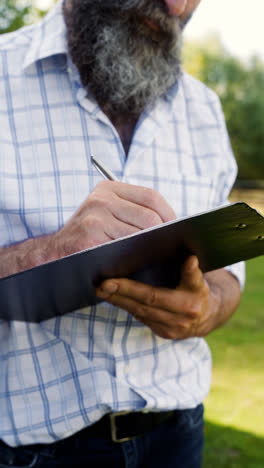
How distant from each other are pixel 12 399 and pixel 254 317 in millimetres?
6051

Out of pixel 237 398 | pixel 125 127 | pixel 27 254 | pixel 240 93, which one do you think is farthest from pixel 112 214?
pixel 240 93

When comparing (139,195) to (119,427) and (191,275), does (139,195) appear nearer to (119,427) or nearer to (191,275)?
(191,275)

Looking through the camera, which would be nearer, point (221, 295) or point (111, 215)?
point (111, 215)

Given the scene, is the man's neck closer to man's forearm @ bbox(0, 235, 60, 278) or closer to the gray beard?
the gray beard

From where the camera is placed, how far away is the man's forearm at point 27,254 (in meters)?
1.30

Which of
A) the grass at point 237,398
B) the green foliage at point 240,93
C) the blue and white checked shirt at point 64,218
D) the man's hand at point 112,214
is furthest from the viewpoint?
the green foliage at point 240,93

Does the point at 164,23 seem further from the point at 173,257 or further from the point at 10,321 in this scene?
the point at 10,321

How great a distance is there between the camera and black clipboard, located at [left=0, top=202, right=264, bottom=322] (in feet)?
3.35

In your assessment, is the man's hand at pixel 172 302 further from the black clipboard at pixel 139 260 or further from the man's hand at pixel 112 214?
the man's hand at pixel 112 214

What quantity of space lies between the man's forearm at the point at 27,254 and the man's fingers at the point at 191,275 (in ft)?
1.01

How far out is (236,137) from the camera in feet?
110

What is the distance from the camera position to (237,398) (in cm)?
482

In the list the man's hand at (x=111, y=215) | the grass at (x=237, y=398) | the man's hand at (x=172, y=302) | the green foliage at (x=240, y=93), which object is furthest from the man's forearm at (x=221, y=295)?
the green foliage at (x=240, y=93)

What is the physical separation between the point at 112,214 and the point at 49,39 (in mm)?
756
